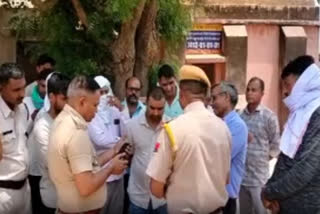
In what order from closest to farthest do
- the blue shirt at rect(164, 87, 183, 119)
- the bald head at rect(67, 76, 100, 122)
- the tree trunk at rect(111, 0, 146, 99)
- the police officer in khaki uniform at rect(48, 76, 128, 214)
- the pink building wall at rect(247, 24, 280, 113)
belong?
1. the police officer in khaki uniform at rect(48, 76, 128, 214)
2. the bald head at rect(67, 76, 100, 122)
3. the blue shirt at rect(164, 87, 183, 119)
4. the tree trunk at rect(111, 0, 146, 99)
5. the pink building wall at rect(247, 24, 280, 113)

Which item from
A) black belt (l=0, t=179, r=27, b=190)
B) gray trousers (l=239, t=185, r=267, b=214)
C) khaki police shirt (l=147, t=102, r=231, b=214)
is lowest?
gray trousers (l=239, t=185, r=267, b=214)

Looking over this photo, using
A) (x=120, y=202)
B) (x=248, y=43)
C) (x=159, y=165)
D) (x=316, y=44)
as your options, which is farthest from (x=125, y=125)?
(x=316, y=44)

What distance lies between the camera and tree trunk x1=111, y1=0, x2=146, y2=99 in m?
8.17

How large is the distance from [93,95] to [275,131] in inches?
118

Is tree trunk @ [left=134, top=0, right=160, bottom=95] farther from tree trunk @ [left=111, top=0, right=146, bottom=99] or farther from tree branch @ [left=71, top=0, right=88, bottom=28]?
tree branch @ [left=71, top=0, right=88, bottom=28]

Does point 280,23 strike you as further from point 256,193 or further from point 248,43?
point 256,193

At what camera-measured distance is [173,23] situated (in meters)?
8.77

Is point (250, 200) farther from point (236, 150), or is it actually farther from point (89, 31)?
point (89, 31)

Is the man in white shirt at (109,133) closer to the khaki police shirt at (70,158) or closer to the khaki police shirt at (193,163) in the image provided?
the khaki police shirt at (70,158)

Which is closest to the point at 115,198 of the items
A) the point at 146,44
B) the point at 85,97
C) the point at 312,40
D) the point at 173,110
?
the point at 173,110

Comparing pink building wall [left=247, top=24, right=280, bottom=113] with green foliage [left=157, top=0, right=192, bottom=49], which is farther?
pink building wall [left=247, top=24, right=280, bottom=113]

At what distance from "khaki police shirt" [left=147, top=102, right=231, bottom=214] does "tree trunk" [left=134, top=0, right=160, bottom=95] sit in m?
3.90

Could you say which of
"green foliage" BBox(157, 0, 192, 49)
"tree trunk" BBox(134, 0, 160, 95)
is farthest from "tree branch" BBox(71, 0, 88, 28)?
"green foliage" BBox(157, 0, 192, 49)

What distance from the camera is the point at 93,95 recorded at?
15.5ft
